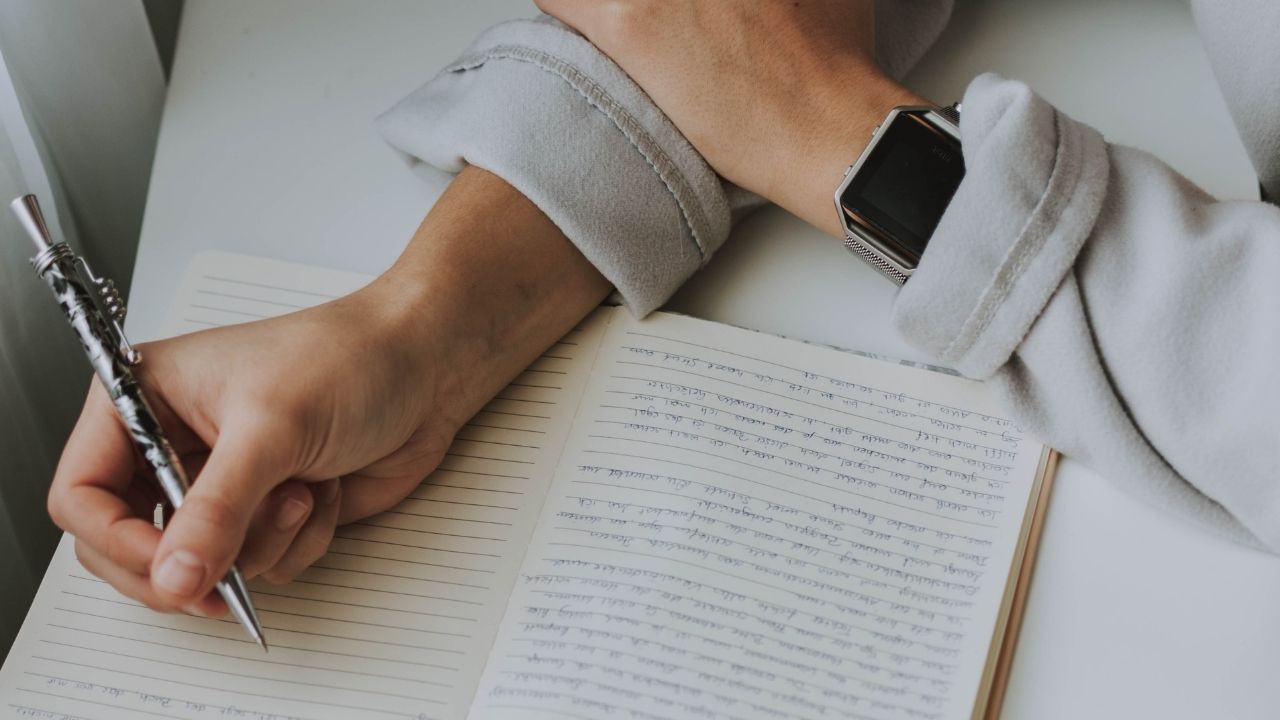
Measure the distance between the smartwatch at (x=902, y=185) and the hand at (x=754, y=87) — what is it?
0.07 feet

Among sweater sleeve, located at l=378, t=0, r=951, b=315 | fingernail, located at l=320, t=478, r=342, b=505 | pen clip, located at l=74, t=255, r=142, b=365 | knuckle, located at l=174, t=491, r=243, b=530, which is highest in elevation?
sweater sleeve, located at l=378, t=0, r=951, b=315

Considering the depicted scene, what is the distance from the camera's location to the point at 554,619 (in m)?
0.60

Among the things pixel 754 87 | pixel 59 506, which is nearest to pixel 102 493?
pixel 59 506

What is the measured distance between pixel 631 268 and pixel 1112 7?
0.43 metres

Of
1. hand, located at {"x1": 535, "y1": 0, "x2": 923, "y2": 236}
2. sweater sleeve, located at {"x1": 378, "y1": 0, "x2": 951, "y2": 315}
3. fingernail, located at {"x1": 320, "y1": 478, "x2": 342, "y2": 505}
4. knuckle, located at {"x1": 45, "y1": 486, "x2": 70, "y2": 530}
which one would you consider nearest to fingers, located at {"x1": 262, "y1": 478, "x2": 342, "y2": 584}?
fingernail, located at {"x1": 320, "y1": 478, "x2": 342, "y2": 505}

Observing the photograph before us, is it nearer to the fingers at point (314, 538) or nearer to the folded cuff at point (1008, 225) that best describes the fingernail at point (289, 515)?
the fingers at point (314, 538)

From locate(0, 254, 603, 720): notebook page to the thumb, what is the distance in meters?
0.09

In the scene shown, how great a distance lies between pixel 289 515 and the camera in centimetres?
58

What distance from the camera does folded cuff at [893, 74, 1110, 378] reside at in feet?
1.98

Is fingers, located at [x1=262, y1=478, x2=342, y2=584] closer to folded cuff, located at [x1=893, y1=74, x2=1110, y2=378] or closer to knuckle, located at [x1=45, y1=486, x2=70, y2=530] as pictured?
knuckle, located at [x1=45, y1=486, x2=70, y2=530]

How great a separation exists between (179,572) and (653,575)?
0.78 feet

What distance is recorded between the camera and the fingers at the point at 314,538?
23.9 inches

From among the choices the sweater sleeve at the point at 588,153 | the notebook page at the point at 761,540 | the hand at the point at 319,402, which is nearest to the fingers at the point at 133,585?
the hand at the point at 319,402

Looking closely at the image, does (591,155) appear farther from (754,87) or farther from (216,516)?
(216,516)
